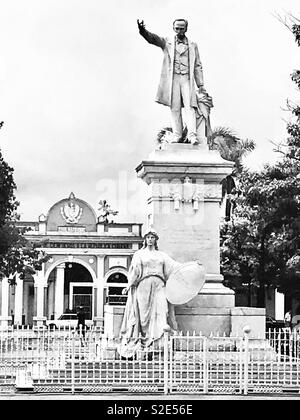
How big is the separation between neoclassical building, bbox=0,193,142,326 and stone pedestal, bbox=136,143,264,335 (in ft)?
121

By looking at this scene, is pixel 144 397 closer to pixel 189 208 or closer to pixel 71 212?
pixel 189 208

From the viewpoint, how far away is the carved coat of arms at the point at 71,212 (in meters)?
53.5

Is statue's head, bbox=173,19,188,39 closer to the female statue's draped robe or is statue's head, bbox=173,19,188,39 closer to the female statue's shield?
the female statue's draped robe

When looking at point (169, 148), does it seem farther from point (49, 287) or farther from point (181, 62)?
point (49, 287)

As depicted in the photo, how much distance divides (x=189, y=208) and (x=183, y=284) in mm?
1668

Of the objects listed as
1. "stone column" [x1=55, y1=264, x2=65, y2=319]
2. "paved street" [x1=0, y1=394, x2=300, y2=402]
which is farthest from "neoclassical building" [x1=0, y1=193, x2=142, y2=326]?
"paved street" [x1=0, y1=394, x2=300, y2=402]

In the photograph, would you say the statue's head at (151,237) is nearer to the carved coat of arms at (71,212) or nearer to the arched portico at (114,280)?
the arched portico at (114,280)

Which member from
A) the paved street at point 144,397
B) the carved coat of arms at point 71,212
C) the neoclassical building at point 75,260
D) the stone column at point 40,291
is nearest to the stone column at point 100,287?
the neoclassical building at point 75,260

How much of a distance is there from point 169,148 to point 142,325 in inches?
137

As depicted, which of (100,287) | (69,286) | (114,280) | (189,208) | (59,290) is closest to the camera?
(189,208)

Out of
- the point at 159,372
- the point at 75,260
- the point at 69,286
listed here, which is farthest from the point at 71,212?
the point at 159,372

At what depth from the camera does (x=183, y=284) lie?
47.3 ft

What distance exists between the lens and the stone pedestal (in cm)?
1538

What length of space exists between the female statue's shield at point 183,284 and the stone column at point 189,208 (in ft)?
2.57
